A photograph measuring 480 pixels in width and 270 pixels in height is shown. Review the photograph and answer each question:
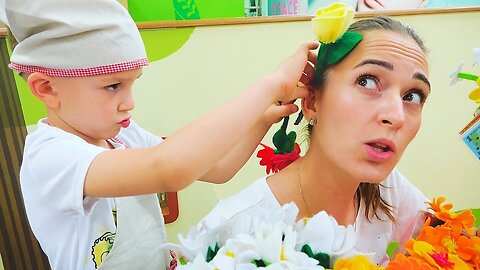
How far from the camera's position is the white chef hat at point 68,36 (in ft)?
2.42

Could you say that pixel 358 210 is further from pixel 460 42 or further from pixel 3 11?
pixel 460 42

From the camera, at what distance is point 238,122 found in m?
0.67

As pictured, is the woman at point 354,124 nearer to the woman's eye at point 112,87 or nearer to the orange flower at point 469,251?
the orange flower at point 469,251

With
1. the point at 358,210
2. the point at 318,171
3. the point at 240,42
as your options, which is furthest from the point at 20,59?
the point at 240,42

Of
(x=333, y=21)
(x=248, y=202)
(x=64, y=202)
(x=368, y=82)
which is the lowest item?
(x=248, y=202)

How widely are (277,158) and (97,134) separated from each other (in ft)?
1.32

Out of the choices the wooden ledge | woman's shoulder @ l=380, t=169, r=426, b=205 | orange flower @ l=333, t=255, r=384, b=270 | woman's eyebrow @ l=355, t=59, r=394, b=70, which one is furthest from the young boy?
the wooden ledge

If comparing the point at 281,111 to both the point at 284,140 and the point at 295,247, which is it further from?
the point at 295,247

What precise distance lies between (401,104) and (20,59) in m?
0.68

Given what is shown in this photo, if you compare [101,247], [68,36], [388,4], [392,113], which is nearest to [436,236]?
[392,113]

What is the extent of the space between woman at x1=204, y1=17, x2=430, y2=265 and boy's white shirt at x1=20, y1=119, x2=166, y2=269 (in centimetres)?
21

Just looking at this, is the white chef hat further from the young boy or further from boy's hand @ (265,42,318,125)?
boy's hand @ (265,42,318,125)

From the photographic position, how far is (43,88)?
79 centimetres

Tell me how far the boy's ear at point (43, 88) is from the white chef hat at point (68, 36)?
12 mm
